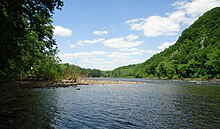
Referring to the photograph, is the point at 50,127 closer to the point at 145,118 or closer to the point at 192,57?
the point at 145,118

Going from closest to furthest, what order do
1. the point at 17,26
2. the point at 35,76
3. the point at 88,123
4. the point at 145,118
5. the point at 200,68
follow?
the point at 17,26
the point at 88,123
the point at 145,118
the point at 35,76
the point at 200,68

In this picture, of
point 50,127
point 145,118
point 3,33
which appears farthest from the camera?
point 145,118

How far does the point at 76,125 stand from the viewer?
20.1 meters

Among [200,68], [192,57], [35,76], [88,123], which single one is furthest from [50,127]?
[192,57]

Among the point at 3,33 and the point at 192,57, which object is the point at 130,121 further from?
the point at 192,57

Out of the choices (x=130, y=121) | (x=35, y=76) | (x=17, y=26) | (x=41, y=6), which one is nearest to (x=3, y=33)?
(x=17, y=26)

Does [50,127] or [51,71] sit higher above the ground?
[51,71]

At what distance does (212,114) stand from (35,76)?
57099 millimetres

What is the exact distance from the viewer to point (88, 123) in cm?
2105

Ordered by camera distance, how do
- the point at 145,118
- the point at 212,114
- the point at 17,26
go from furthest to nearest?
the point at 212,114
the point at 145,118
the point at 17,26

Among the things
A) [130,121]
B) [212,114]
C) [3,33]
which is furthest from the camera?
[212,114]

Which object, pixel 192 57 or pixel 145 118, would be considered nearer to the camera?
pixel 145 118

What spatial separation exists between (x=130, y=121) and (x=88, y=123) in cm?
406

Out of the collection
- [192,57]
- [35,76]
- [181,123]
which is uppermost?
[192,57]
